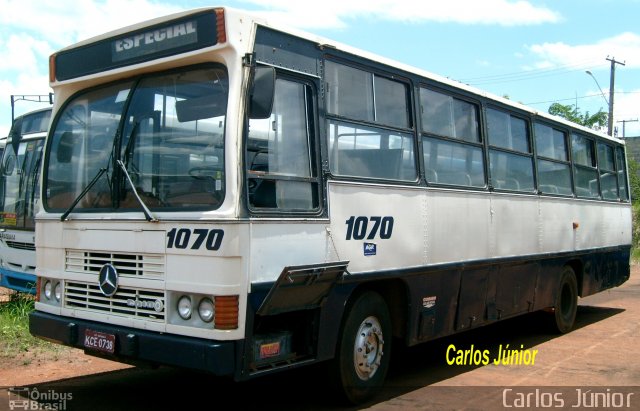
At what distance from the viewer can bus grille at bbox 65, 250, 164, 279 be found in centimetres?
520

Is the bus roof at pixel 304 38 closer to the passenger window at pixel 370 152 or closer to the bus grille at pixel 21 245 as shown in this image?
the passenger window at pixel 370 152

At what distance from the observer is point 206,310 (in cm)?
493

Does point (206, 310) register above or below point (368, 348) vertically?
above

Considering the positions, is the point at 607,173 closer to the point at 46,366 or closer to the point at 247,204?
the point at 247,204

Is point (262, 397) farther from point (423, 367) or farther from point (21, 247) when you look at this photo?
point (21, 247)

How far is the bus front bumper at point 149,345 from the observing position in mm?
4781

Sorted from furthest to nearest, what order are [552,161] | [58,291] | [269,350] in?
[552,161] < [58,291] < [269,350]

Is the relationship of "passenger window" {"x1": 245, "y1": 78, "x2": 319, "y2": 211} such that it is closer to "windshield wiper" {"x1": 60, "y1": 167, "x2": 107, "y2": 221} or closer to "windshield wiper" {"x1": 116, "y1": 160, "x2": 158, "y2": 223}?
"windshield wiper" {"x1": 116, "y1": 160, "x2": 158, "y2": 223}

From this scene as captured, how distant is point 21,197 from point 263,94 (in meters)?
7.61

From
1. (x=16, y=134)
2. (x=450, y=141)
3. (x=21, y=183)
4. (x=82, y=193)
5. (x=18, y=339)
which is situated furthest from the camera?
(x=16, y=134)

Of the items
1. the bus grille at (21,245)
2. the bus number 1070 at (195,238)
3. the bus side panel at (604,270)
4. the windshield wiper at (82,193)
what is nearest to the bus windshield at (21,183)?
the bus grille at (21,245)

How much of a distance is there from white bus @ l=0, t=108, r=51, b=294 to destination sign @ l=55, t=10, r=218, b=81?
16.4 feet

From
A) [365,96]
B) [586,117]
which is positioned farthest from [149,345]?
[586,117]

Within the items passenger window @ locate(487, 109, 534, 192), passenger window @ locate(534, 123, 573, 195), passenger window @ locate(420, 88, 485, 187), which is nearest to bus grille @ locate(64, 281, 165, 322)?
passenger window @ locate(420, 88, 485, 187)
